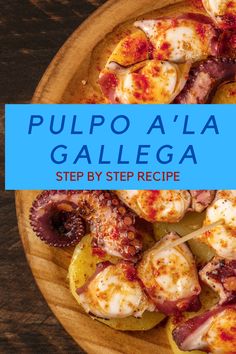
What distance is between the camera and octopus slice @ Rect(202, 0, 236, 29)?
5.76 feet

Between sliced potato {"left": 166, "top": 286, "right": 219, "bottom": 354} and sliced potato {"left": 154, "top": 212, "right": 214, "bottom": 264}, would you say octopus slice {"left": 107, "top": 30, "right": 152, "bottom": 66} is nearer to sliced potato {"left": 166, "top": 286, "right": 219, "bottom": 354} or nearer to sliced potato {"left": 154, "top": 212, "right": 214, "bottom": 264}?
sliced potato {"left": 154, "top": 212, "right": 214, "bottom": 264}

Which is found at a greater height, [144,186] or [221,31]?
[221,31]

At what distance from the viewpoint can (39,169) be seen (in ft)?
5.84

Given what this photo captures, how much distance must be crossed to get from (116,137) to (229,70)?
364 mm

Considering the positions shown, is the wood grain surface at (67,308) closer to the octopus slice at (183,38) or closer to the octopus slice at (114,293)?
the octopus slice at (114,293)

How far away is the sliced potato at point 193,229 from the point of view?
183 centimetres

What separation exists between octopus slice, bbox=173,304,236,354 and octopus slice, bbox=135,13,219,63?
710mm

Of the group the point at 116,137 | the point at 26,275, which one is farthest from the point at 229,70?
the point at 26,275

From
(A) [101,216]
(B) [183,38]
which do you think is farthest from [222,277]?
(B) [183,38]

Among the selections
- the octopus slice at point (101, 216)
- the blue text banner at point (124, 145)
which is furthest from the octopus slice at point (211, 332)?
the blue text banner at point (124, 145)

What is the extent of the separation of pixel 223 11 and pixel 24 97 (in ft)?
2.20

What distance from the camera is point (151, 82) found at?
1.72 meters

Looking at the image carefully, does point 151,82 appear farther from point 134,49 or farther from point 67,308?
point 67,308

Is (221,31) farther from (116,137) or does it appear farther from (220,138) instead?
(116,137)
